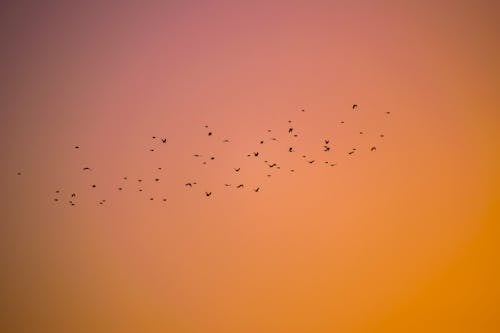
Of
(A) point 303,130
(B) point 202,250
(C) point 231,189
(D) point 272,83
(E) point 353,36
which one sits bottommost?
(B) point 202,250

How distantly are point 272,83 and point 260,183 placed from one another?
565 mm

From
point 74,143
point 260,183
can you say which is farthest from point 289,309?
point 74,143

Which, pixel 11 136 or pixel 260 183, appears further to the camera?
pixel 11 136

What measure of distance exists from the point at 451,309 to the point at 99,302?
1.95m

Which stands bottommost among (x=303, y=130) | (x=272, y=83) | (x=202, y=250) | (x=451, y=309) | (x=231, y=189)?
(x=451, y=309)

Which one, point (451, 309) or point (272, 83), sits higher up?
point (272, 83)

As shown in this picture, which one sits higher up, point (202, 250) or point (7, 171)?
point (7, 171)

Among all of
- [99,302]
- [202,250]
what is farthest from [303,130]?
[99,302]

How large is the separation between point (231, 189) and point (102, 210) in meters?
0.75

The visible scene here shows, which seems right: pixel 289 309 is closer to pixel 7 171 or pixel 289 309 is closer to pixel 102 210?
pixel 102 210

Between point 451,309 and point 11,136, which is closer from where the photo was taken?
point 451,309

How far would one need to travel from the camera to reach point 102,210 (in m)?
1.98

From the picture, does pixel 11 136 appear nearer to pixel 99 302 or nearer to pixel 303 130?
pixel 99 302

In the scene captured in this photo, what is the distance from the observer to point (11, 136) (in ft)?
6.74
